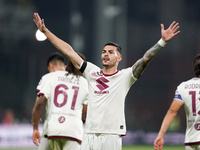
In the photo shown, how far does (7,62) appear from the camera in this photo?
34062mm

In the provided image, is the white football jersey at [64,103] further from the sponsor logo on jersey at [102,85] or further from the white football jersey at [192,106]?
the white football jersey at [192,106]

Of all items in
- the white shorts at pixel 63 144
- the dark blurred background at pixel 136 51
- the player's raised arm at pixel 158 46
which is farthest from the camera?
the dark blurred background at pixel 136 51

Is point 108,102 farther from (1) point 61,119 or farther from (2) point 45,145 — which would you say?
(2) point 45,145

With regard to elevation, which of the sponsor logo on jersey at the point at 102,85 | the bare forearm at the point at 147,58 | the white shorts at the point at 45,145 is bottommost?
the white shorts at the point at 45,145

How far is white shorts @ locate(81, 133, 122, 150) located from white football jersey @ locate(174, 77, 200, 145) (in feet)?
3.22

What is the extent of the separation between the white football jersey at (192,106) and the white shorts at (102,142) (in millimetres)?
980

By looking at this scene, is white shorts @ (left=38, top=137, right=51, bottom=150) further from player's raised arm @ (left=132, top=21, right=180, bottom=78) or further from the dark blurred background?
the dark blurred background

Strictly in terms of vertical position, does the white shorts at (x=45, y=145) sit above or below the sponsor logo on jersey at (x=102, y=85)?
below

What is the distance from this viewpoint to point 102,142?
4910 mm

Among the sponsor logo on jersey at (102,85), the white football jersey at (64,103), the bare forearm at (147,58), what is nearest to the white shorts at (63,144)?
the white football jersey at (64,103)

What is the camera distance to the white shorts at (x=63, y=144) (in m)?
6.19

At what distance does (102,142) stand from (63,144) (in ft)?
4.99

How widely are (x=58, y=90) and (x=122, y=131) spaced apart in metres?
1.70

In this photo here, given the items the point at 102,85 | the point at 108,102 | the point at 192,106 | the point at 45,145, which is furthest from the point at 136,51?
the point at 108,102
